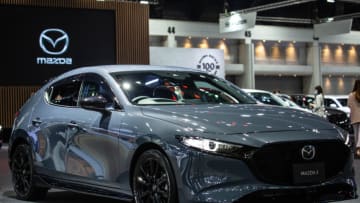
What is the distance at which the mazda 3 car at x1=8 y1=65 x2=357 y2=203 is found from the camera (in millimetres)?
5617

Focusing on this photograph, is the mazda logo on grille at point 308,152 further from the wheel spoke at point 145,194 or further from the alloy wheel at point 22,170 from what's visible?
the alloy wheel at point 22,170

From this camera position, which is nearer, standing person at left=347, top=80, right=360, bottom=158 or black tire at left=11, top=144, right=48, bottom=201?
black tire at left=11, top=144, right=48, bottom=201

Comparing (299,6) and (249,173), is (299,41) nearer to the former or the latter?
(299,6)

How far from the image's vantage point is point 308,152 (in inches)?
228

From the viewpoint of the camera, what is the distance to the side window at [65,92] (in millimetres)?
7738

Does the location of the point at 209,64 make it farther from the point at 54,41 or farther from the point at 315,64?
the point at 315,64

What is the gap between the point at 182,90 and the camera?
23.4 ft

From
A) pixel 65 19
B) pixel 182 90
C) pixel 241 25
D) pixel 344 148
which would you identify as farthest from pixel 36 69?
pixel 344 148

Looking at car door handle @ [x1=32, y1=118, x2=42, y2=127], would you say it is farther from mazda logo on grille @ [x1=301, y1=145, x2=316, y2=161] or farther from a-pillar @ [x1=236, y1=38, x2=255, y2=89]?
a-pillar @ [x1=236, y1=38, x2=255, y2=89]

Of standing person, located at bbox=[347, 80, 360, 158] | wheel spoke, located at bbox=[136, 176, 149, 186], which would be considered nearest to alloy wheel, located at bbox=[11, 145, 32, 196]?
wheel spoke, located at bbox=[136, 176, 149, 186]

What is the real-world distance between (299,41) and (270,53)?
2.06 m

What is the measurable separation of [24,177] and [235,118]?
11.6 ft

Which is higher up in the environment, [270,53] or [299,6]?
[299,6]

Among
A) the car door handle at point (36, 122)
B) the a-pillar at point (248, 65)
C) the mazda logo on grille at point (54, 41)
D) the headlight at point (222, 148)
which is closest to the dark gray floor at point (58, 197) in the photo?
the car door handle at point (36, 122)
